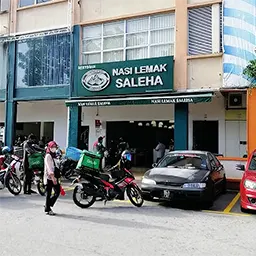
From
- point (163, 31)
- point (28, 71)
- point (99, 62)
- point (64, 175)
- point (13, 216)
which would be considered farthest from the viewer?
point (28, 71)

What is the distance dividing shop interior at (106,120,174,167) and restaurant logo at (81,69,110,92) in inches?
137

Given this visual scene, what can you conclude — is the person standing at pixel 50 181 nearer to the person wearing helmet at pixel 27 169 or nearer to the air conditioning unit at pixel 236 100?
the person wearing helmet at pixel 27 169

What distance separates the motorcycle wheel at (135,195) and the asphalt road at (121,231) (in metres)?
0.18

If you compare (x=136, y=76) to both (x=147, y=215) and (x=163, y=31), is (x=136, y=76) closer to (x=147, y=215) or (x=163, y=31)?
(x=163, y=31)

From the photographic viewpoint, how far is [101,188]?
8430 millimetres

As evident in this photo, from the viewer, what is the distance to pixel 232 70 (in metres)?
12.4

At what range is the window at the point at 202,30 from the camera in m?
12.9

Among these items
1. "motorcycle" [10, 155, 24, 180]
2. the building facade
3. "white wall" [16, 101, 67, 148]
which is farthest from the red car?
"white wall" [16, 101, 67, 148]

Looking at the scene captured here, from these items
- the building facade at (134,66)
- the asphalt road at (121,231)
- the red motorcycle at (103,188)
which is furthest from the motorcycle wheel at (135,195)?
the building facade at (134,66)

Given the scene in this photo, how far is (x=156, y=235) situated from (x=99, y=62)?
34.1 feet

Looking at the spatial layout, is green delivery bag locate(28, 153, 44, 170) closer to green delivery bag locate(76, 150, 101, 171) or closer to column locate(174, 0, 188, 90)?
green delivery bag locate(76, 150, 101, 171)

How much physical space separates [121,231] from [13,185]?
497 centimetres

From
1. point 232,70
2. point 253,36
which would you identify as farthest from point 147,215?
point 253,36

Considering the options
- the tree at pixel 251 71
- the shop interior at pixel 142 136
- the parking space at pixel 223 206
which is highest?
the tree at pixel 251 71
